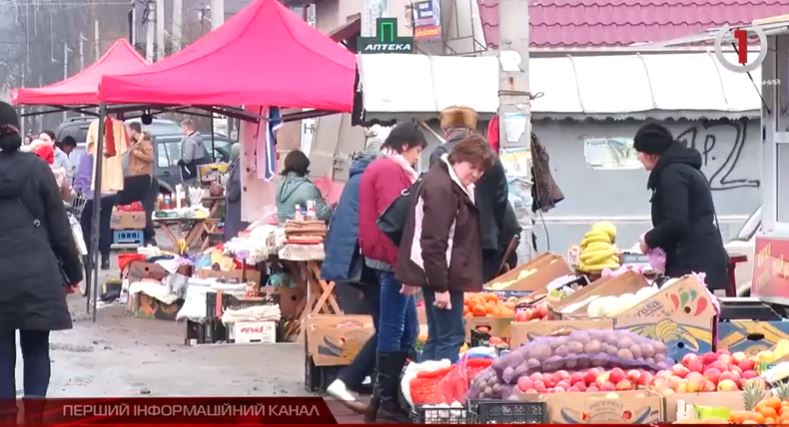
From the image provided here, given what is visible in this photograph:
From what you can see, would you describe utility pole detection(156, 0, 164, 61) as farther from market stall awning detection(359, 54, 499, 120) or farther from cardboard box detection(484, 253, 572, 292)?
cardboard box detection(484, 253, 572, 292)

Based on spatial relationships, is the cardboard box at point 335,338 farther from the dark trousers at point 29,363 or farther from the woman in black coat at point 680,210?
the dark trousers at point 29,363

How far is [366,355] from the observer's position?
962cm

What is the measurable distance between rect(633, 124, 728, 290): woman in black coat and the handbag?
1.60 metres

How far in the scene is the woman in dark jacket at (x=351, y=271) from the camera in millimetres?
9445

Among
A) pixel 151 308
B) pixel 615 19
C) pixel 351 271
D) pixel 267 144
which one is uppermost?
pixel 615 19

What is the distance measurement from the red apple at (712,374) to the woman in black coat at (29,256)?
11.3 feet

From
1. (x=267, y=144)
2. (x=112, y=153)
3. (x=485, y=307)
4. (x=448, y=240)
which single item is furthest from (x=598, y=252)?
(x=112, y=153)

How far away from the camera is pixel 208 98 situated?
13.7 m

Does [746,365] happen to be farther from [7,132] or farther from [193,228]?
[193,228]

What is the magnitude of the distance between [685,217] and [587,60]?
23.7 ft

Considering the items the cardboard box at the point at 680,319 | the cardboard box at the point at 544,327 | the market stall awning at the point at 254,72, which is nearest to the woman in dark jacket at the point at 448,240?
the cardboard box at the point at 544,327

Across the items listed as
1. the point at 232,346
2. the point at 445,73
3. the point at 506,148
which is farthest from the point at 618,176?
the point at 232,346

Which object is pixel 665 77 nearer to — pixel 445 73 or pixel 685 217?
pixel 445 73

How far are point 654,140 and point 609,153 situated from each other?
6639 mm
